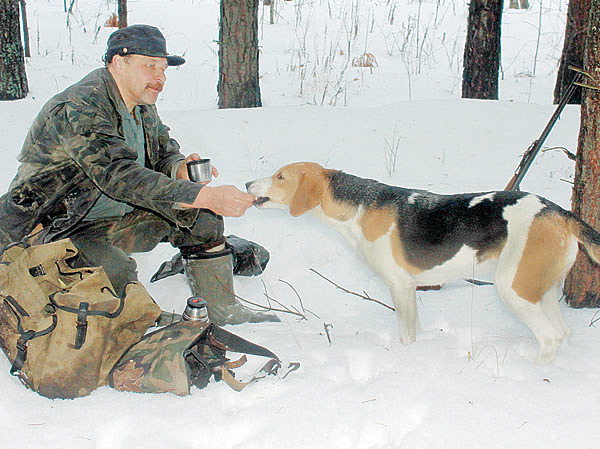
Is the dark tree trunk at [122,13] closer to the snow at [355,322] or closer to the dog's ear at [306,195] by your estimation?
the snow at [355,322]

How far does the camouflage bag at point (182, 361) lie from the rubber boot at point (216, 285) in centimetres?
81

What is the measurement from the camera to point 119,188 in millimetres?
3355

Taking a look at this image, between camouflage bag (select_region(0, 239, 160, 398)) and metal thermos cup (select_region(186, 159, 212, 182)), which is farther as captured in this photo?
metal thermos cup (select_region(186, 159, 212, 182))

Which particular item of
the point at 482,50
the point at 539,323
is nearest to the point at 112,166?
the point at 539,323

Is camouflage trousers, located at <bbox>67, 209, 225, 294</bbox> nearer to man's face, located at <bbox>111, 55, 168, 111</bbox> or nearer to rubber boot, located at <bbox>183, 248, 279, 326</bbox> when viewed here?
rubber boot, located at <bbox>183, 248, 279, 326</bbox>

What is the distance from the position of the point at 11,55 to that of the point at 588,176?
7.60 metres

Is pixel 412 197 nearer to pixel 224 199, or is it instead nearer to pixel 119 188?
pixel 224 199

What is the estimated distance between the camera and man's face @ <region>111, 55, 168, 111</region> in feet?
11.9

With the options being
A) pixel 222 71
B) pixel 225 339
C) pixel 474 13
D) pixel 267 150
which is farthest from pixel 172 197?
pixel 474 13

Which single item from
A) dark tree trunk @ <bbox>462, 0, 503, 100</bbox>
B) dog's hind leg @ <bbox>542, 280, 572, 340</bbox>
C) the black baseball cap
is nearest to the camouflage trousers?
the black baseball cap

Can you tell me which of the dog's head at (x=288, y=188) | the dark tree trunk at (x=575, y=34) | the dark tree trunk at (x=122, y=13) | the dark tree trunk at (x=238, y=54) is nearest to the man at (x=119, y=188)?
the dog's head at (x=288, y=188)

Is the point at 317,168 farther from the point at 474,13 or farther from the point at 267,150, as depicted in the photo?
the point at 474,13

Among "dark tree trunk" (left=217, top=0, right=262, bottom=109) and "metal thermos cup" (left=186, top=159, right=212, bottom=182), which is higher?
"dark tree trunk" (left=217, top=0, right=262, bottom=109)

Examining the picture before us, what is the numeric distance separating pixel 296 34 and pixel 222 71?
6.35 m
